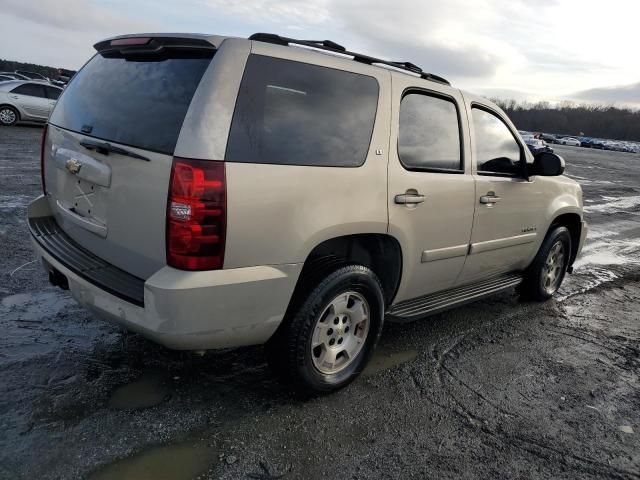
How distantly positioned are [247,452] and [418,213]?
174 centimetres

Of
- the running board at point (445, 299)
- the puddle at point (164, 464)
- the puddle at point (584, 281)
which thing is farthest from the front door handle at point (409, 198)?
the puddle at point (584, 281)

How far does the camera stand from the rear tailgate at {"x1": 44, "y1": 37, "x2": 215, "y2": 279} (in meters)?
2.46

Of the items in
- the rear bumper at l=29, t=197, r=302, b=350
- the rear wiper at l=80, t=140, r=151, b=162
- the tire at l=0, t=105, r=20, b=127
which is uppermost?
the rear wiper at l=80, t=140, r=151, b=162

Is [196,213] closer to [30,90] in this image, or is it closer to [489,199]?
[489,199]

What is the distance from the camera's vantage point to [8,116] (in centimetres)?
1720

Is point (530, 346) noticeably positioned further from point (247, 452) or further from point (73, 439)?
point (73, 439)

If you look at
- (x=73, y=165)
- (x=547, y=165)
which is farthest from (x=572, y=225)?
(x=73, y=165)

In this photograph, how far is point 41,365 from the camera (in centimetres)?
310

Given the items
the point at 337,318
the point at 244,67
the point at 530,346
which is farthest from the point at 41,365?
the point at 530,346

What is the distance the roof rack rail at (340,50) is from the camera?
279cm

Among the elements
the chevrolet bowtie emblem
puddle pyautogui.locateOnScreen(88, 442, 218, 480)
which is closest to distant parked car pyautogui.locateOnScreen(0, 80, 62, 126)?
the chevrolet bowtie emblem

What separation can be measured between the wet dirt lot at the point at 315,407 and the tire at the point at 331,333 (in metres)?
0.17

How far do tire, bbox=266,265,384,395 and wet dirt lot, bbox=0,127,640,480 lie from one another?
0.55 feet

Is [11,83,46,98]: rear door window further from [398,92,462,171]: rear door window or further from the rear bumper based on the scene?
[398,92,462,171]: rear door window
